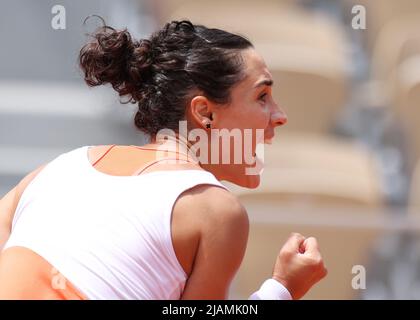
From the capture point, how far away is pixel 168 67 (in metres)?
1.14

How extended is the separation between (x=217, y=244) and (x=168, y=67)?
267 millimetres

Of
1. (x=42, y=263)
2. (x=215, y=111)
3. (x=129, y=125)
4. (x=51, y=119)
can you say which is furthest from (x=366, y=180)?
(x=42, y=263)

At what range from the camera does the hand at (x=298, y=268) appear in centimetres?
109

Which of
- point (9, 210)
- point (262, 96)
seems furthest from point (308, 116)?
point (9, 210)

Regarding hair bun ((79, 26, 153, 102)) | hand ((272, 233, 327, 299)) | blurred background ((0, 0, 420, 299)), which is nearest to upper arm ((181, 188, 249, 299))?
hand ((272, 233, 327, 299))

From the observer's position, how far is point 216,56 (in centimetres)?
113

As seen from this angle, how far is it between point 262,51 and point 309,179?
41 centimetres

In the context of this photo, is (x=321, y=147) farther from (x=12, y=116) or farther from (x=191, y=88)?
(x=191, y=88)

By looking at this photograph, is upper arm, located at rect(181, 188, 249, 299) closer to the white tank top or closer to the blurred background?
the white tank top

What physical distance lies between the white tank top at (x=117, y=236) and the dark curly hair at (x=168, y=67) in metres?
0.15

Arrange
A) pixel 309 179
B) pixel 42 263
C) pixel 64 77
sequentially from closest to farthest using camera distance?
1. pixel 42 263
2. pixel 309 179
3. pixel 64 77

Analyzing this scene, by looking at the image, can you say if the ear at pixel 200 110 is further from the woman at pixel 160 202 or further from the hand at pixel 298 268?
the hand at pixel 298 268

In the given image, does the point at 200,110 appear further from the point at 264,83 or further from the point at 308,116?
the point at 308,116

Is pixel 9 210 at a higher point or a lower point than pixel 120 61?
lower
